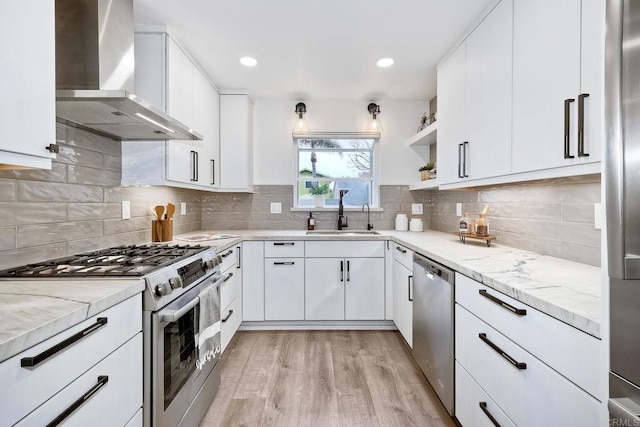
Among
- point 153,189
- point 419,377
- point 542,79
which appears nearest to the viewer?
point 542,79

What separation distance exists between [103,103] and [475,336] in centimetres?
201

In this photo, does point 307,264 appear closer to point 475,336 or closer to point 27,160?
point 475,336

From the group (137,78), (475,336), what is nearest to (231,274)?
(137,78)

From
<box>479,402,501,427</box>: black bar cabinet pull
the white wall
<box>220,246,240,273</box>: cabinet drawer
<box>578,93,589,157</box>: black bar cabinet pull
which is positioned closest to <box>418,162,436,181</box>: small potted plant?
the white wall

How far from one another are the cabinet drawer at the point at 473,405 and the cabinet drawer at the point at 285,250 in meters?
1.65

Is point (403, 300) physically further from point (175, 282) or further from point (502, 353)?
point (175, 282)

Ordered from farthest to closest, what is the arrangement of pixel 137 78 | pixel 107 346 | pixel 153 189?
pixel 153 189
pixel 137 78
pixel 107 346

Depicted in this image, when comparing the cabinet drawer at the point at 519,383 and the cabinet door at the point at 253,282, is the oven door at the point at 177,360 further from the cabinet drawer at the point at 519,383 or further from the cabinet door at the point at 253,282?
the cabinet drawer at the point at 519,383

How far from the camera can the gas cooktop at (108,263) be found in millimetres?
1235

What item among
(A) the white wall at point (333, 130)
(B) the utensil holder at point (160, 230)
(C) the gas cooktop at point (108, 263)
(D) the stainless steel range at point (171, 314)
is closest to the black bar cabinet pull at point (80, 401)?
(D) the stainless steel range at point (171, 314)

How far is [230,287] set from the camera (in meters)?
2.56

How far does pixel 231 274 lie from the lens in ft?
8.39

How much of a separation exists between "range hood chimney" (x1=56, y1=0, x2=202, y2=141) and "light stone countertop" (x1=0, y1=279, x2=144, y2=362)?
79 cm

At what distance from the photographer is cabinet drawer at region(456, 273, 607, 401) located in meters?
0.83
